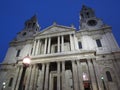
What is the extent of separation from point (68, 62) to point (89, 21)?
15.1m

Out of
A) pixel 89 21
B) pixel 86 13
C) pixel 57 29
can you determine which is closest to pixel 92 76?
pixel 57 29

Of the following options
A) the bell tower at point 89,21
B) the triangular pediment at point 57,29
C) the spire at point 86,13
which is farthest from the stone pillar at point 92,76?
the spire at point 86,13

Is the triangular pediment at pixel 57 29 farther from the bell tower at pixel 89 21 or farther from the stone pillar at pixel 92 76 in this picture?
the stone pillar at pixel 92 76

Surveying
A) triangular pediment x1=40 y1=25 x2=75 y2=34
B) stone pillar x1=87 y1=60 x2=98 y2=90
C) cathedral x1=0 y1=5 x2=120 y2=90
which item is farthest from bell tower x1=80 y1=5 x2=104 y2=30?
stone pillar x1=87 y1=60 x2=98 y2=90

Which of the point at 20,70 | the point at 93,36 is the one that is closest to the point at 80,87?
the point at 20,70

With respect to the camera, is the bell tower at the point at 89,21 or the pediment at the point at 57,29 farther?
the bell tower at the point at 89,21

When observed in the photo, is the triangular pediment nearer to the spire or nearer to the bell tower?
the bell tower

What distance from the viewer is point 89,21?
103 ft

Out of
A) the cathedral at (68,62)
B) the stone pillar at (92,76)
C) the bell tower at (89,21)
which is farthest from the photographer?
the bell tower at (89,21)

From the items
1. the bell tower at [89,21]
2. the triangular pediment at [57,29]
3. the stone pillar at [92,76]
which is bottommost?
the stone pillar at [92,76]

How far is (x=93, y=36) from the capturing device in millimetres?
26594

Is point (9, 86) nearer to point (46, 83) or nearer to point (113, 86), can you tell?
point (46, 83)

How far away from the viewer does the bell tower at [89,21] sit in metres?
29.1

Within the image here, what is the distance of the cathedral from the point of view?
1853cm
